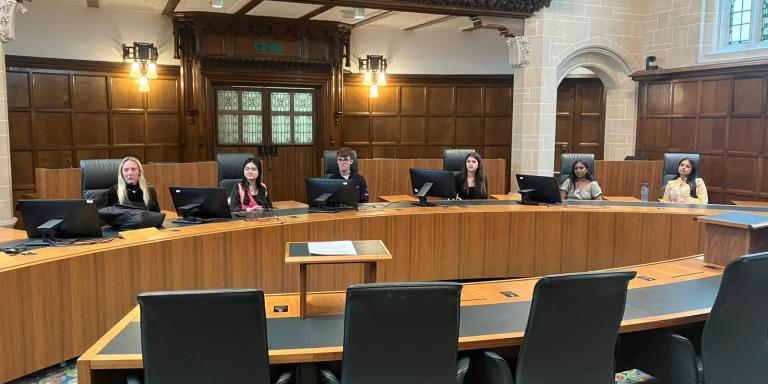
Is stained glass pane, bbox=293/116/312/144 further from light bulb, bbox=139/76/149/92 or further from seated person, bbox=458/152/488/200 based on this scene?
seated person, bbox=458/152/488/200

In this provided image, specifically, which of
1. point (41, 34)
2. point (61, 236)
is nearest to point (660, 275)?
point (61, 236)

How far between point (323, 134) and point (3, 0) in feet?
16.2

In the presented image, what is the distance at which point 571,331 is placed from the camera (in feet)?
6.96

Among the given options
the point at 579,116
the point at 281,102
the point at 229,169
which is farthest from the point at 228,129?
the point at 579,116

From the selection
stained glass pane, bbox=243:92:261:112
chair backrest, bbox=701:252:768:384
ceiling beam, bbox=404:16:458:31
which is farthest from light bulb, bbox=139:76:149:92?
chair backrest, bbox=701:252:768:384

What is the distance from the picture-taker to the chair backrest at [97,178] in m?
5.04

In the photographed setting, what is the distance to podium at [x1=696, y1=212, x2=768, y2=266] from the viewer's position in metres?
3.29

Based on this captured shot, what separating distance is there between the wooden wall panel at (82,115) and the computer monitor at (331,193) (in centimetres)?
460

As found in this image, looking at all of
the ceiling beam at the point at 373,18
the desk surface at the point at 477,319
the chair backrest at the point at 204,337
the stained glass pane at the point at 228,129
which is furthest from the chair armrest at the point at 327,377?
the stained glass pane at the point at 228,129

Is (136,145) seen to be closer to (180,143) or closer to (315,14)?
(180,143)

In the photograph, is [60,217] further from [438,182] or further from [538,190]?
[538,190]

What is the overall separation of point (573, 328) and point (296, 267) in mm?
2660

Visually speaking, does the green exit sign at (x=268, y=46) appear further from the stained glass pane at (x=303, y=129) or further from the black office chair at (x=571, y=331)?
the black office chair at (x=571, y=331)

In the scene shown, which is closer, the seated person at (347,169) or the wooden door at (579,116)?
the seated person at (347,169)
